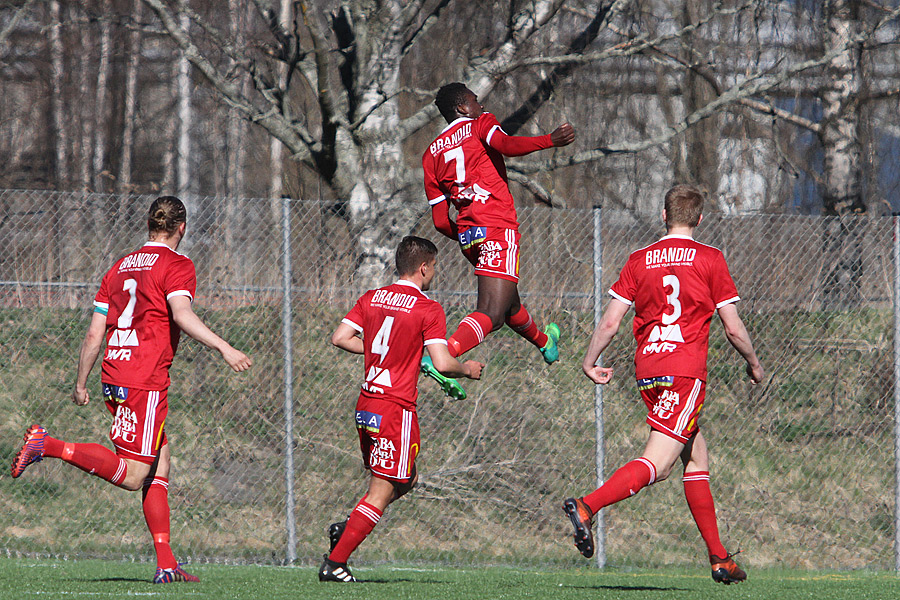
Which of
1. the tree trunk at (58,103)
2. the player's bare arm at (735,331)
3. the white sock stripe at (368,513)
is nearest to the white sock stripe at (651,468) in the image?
the player's bare arm at (735,331)

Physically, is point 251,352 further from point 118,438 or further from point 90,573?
point 118,438

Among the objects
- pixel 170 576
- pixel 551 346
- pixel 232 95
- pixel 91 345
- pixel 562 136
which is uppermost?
pixel 232 95

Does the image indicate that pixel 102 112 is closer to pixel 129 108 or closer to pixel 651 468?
pixel 129 108

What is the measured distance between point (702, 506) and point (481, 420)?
15.7 ft

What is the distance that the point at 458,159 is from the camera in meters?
6.76

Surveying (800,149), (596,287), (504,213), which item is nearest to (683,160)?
(800,149)

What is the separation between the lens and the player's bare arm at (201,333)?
17.3 ft

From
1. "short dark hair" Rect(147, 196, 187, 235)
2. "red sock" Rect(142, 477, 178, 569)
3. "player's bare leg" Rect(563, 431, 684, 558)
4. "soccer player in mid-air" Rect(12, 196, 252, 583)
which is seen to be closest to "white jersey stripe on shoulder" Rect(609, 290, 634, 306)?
"player's bare leg" Rect(563, 431, 684, 558)

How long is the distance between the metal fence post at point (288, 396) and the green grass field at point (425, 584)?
36cm

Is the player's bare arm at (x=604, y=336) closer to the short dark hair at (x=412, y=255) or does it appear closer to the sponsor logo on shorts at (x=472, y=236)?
the short dark hair at (x=412, y=255)

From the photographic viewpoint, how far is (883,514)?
10.5 meters

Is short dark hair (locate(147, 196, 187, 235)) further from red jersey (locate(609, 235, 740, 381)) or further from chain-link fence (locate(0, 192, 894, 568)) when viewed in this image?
chain-link fence (locate(0, 192, 894, 568))

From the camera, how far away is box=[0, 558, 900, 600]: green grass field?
544 cm

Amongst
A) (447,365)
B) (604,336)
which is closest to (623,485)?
(604,336)
